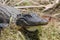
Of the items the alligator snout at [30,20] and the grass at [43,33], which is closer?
the alligator snout at [30,20]

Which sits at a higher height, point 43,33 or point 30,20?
point 30,20

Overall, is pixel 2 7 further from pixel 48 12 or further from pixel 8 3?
pixel 48 12

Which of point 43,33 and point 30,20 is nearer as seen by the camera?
point 30,20

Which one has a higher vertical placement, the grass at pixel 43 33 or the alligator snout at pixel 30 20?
the alligator snout at pixel 30 20

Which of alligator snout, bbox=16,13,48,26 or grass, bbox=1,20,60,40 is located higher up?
alligator snout, bbox=16,13,48,26

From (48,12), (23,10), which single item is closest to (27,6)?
(23,10)

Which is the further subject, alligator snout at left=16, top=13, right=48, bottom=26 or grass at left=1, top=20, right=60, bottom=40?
grass at left=1, top=20, right=60, bottom=40

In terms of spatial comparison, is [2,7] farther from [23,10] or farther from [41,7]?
[41,7]

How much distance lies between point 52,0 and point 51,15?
896 mm

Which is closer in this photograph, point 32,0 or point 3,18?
point 3,18

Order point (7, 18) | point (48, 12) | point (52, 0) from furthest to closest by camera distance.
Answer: point (52, 0) < point (48, 12) < point (7, 18)

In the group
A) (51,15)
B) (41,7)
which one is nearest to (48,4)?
(41,7)

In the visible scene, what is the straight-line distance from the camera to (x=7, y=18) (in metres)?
5.52

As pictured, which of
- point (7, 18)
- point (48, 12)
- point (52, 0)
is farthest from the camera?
point (52, 0)
